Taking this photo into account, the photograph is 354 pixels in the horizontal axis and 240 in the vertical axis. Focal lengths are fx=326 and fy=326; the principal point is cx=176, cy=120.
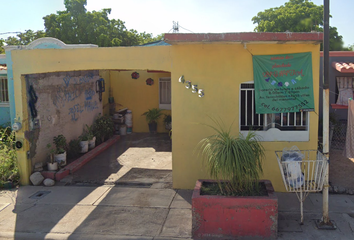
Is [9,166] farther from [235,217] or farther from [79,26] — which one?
[79,26]

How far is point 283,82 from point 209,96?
162cm

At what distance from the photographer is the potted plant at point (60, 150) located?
9047 mm

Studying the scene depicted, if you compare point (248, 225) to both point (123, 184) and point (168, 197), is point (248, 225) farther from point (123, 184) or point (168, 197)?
point (123, 184)

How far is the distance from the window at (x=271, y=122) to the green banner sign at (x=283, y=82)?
0.22m

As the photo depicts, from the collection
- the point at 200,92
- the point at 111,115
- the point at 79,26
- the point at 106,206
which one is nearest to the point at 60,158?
the point at 106,206

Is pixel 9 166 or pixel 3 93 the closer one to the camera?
pixel 9 166

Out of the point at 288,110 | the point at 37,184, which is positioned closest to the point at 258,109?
the point at 288,110

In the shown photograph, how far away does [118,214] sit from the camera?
21.0 feet

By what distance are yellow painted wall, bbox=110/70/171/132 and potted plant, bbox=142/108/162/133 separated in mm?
227

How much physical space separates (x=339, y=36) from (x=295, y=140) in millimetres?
19682

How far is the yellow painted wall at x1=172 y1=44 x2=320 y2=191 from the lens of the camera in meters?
7.14

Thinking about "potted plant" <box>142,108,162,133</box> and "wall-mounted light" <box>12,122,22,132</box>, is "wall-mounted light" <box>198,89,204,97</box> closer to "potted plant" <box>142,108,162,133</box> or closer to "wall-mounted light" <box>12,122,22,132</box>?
"wall-mounted light" <box>12,122,22,132</box>

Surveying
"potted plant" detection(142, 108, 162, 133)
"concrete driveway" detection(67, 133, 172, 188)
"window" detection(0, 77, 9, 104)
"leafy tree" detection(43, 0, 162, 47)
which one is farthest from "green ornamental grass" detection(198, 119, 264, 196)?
"leafy tree" detection(43, 0, 162, 47)

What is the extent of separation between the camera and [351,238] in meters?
5.23
